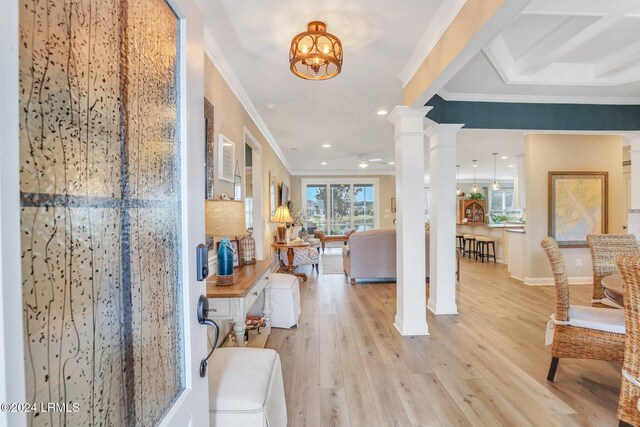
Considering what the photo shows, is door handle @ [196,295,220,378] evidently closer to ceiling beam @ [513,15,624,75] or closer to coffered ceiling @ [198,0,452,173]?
coffered ceiling @ [198,0,452,173]

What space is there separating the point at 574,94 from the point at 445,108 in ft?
5.05

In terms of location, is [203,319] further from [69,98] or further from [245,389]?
[69,98]

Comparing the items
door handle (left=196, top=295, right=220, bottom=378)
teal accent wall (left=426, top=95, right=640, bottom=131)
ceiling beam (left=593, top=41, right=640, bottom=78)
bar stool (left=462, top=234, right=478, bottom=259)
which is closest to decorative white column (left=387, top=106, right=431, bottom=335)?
teal accent wall (left=426, top=95, right=640, bottom=131)

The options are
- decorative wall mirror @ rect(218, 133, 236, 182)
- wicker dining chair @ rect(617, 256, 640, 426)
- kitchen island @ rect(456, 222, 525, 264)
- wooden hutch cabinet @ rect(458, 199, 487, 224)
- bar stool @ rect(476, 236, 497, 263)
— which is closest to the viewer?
wicker dining chair @ rect(617, 256, 640, 426)

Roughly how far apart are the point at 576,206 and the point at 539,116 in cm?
222

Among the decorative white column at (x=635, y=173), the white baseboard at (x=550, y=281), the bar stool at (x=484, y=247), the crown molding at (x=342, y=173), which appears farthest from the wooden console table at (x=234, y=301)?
the crown molding at (x=342, y=173)

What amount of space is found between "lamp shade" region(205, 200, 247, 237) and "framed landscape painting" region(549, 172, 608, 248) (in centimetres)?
515

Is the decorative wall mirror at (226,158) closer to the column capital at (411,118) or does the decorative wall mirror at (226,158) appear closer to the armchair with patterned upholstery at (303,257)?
the column capital at (411,118)

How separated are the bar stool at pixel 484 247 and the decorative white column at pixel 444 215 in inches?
168

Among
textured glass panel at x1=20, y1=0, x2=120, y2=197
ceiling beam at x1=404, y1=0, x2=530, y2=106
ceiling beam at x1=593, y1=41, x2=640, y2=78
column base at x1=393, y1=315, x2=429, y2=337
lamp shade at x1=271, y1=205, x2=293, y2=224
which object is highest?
ceiling beam at x1=593, y1=41, x2=640, y2=78

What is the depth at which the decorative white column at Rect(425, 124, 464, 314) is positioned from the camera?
A: 11.6 ft

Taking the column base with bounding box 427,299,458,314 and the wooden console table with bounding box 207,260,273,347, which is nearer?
the wooden console table with bounding box 207,260,273,347

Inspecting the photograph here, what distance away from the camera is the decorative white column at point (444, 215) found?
353cm

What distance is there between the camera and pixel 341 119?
4402 millimetres
